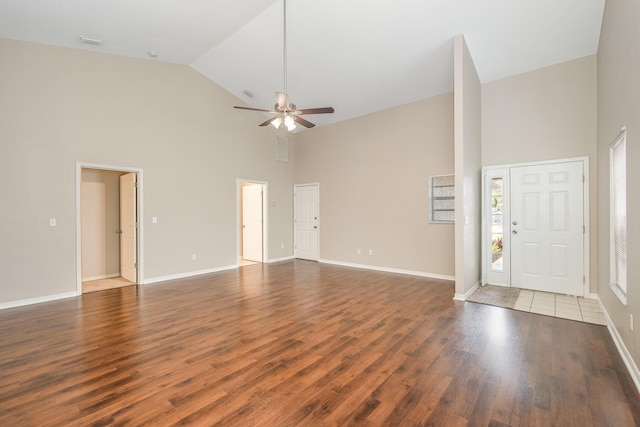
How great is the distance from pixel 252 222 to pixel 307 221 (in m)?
1.51

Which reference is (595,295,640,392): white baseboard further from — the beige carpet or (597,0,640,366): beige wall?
the beige carpet

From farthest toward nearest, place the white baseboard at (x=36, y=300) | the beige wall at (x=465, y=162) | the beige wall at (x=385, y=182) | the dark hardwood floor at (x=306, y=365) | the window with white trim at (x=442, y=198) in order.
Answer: the beige wall at (x=385, y=182), the window with white trim at (x=442, y=198), the beige wall at (x=465, y=162), the white baseboard at (x=36, y=300), the dark hardwood floor at (x=306, y=365)

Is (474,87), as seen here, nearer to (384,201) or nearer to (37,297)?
(384,201)

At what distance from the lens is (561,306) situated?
4020 mm

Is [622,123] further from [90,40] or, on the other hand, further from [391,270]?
[90,40]

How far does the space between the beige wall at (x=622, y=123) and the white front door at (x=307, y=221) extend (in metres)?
5.49

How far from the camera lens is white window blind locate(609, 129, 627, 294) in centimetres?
290

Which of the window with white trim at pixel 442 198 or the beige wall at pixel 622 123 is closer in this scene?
the beige wall at pixel 622 123

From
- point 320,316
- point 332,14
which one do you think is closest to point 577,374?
point 320,316

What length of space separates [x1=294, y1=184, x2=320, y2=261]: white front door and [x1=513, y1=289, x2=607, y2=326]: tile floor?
470cm

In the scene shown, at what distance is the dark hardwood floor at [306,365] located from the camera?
192cm

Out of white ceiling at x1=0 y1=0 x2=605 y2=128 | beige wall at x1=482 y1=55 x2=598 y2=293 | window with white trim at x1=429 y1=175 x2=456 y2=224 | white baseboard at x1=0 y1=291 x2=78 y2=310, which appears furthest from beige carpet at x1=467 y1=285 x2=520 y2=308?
white baseboard at x1=0 y1=291 x2=78 y2=310

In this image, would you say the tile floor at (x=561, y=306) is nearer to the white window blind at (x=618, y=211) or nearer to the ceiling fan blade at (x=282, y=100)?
the white window blind at (x=618, y=211)

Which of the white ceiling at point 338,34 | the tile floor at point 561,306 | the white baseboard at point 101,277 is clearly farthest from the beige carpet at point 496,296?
the white baseboard at point 101,277
